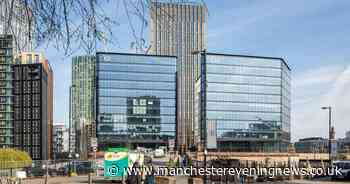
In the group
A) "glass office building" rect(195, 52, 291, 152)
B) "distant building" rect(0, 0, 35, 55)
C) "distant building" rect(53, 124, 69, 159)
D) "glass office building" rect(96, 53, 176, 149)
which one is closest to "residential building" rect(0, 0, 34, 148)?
"distant building" rect(0, 0, 35, 55)

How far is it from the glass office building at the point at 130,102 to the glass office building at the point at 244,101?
27.0 feet

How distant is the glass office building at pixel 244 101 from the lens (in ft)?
414

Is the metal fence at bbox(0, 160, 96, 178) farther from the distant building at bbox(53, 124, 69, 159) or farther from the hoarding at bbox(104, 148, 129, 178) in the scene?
the distant building at bbox(53, 124, 69, 159)

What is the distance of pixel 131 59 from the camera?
125500 mm

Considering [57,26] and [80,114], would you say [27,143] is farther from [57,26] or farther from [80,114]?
[57,26]

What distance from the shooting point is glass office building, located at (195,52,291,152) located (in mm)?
126188

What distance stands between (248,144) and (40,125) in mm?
50849

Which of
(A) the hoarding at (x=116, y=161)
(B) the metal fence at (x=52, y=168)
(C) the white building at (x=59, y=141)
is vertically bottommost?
(C) the white building at (x=59, y=141)

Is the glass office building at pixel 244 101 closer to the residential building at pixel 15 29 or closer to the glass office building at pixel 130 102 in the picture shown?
the glass office building at pixel 130 102

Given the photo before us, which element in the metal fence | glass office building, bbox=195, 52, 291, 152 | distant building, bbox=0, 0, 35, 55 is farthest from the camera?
glass office building, bbox=195, 52, 291, 152

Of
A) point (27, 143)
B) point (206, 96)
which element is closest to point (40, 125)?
point (27, 143)

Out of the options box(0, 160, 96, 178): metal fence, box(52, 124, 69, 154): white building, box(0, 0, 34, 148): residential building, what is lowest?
box(52, 124, 69, 154): white building

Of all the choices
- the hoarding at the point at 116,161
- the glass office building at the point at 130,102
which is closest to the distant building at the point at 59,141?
the glass office building at the point at 130,102

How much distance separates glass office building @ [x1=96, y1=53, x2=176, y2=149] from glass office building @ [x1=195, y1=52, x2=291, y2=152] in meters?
8.24
